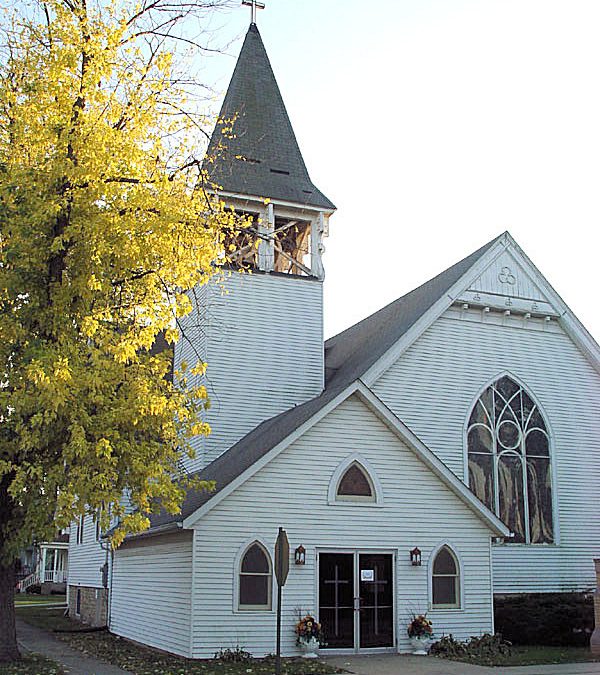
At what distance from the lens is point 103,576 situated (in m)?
25.0

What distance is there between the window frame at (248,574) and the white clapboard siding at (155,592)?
35.4 inches

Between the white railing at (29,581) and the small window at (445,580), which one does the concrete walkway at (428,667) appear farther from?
the white railing at (29,581)

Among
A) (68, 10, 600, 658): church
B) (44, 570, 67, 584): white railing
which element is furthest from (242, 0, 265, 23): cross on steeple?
(44, 570, 67, 584): white railing

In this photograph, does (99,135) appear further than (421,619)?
No

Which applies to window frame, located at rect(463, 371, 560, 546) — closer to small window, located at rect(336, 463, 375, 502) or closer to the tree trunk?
small window, located at rect(336, 463, 375, 502)

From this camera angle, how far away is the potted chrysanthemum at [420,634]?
1798 cm

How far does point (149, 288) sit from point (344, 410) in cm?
547

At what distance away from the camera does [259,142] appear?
26672 millimetres

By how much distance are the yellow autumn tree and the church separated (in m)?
2.24

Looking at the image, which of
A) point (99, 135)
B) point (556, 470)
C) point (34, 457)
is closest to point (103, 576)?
point (34, 457)

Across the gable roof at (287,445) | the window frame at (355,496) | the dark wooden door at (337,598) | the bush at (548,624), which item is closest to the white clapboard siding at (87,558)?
the gable roof at (287,445)

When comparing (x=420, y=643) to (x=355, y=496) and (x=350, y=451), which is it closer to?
(x=355, y=496)

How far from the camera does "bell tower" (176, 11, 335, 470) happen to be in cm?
2347

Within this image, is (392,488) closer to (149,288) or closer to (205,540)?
(205,540)
